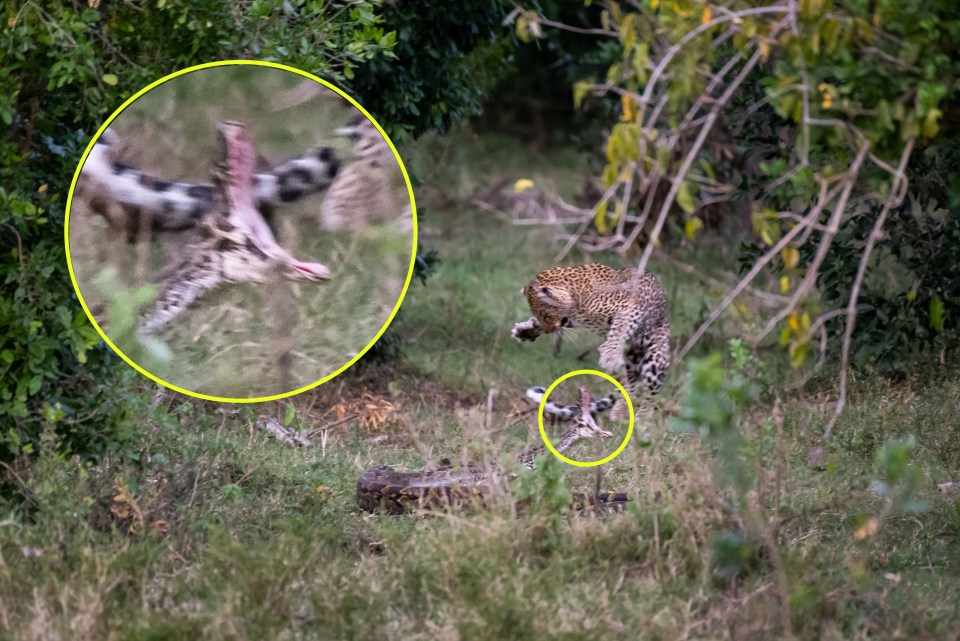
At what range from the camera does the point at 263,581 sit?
14.2ft

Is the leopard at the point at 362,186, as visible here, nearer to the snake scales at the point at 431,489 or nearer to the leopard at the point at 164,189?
the leopard at the point at 164,189

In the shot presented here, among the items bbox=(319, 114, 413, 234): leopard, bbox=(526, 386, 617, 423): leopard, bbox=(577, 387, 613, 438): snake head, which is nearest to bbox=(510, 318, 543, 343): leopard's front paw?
bbox=(526, 386, 617, 423): leopard

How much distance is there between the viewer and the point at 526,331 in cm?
717

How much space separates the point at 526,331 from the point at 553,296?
263mm

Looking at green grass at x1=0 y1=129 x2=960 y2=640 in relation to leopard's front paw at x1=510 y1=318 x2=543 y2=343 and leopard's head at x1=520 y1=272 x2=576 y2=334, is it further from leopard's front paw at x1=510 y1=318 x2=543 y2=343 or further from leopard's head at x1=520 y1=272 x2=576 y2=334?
leopard's head at x1=520 y1=272 x2=576 y2=334

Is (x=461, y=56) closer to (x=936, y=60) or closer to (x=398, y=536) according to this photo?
(x=398, y=536)

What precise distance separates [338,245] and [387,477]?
1.09 meters

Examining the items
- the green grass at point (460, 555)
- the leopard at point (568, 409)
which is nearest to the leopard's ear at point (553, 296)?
the leopard at point (568, 409)

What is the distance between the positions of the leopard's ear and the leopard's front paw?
0.13 m

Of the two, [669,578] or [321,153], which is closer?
[669,578]

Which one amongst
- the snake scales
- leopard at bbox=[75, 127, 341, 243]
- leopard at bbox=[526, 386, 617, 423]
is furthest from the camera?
leopard at bbox=[526, 386, 617, 423]

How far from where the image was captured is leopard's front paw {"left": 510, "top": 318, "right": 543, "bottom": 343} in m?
7.14

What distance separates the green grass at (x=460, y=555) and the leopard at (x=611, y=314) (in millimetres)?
1257

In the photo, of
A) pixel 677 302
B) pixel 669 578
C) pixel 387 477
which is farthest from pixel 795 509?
pixel 677 302
